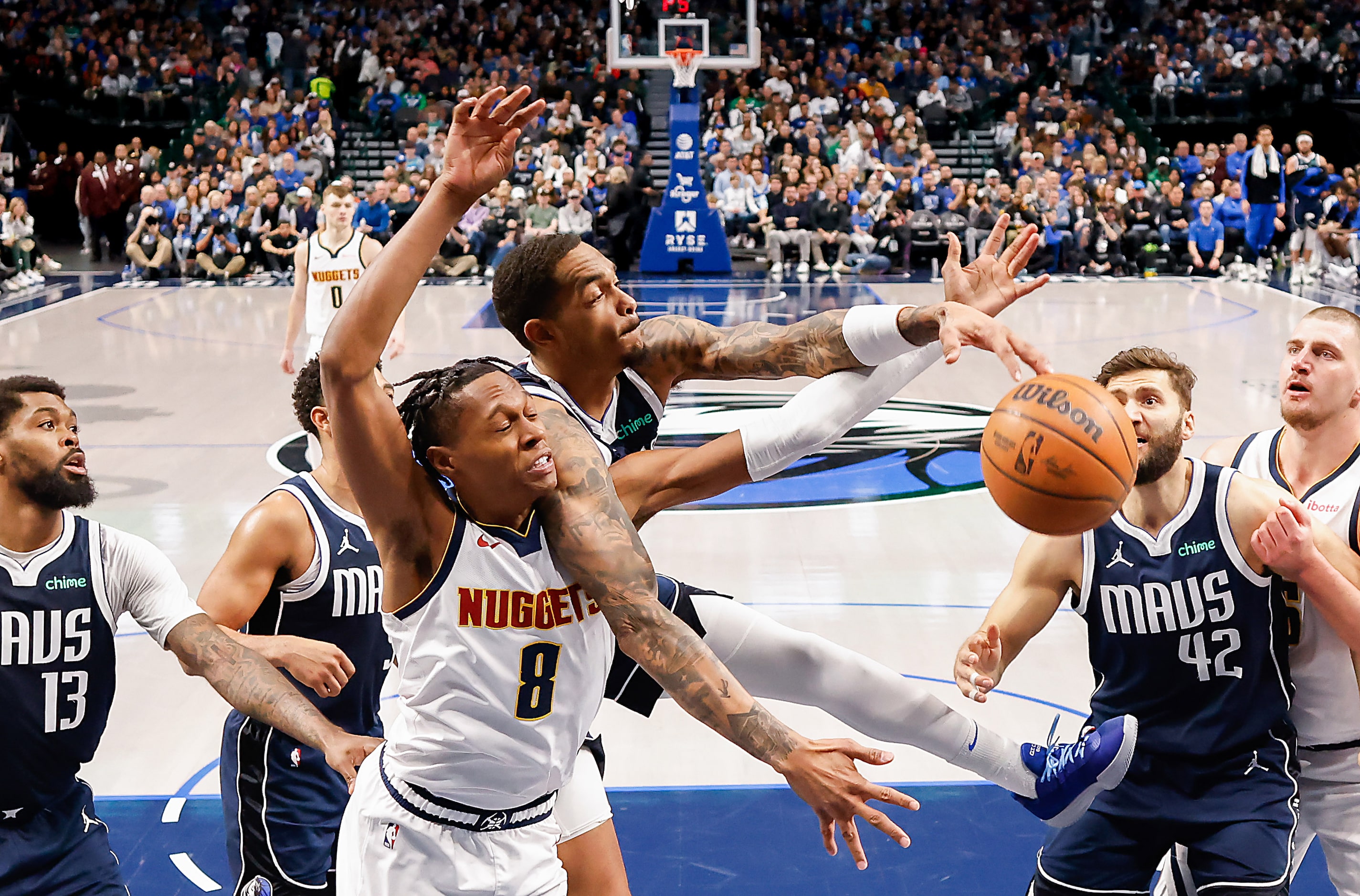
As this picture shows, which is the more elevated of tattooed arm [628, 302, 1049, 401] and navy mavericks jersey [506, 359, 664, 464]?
tattooed arm [628, 302, 1049, 401]

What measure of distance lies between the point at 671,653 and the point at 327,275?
305 inches

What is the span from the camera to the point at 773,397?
1216cm

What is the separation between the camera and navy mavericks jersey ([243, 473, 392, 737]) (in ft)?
12.6

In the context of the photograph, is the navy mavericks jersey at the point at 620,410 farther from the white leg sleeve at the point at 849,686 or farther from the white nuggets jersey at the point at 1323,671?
the white nuggets jersey at the point at 1323,671

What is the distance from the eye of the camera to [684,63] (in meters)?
20.6

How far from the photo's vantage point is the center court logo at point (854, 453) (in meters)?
9.31

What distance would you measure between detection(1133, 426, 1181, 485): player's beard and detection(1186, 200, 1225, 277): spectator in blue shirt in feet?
60.1

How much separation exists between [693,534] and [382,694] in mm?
2675

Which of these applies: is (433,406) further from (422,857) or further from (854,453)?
(854,453)

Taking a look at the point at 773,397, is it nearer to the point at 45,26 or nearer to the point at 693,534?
the point at 693,534

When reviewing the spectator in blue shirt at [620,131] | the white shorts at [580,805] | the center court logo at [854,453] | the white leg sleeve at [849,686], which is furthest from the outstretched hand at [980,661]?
the spectator in blue shirt at [620,131]

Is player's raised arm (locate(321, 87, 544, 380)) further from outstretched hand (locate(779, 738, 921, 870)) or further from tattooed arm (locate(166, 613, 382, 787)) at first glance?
outstretched hand (locate(779, 738, 921, 870))

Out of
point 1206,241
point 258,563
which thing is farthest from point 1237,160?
point 258,563

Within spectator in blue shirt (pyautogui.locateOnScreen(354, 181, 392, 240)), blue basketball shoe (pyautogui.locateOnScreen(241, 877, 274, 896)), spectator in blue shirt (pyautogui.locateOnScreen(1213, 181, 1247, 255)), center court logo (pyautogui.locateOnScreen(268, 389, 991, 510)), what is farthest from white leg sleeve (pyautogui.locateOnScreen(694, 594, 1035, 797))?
spectator in blue shirt (pyautogui.locateOnScreen(1213, 181, 1247, 255))
